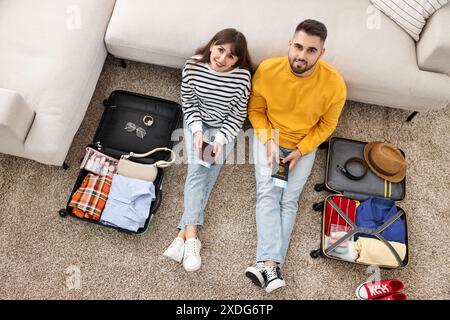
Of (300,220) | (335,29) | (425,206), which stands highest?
(335,29)

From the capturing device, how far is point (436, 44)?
2.01m

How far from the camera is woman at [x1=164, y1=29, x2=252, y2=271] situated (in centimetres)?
204

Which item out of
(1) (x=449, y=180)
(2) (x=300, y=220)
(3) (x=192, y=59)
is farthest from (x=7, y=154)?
(1) (x=449, y=180)

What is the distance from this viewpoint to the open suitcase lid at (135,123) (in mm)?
2248

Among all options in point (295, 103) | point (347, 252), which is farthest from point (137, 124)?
point (347, 252)

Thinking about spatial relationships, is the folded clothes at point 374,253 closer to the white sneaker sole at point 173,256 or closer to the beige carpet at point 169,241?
the beige carpet at point 169,241

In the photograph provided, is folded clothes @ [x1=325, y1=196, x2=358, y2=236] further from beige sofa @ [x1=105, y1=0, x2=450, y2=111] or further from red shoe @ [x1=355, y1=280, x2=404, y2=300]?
beige sofa @ [x1=105, y1=0, x2=450, y2=111]

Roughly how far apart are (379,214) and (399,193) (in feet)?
0.76

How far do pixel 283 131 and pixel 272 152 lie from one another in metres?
0.14

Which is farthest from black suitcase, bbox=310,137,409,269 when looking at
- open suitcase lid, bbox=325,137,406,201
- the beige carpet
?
the beige carpet

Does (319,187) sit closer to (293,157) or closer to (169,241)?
(293,157)

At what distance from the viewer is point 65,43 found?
205 cm

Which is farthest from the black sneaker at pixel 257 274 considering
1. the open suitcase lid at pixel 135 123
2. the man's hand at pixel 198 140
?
the open suitcase lid at pixel 135 123

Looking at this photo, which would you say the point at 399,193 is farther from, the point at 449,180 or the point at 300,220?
the point at 300,220
